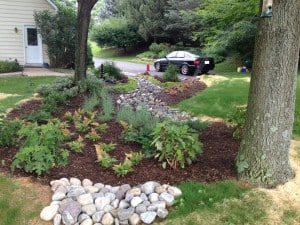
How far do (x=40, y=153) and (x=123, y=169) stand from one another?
100 centimetres

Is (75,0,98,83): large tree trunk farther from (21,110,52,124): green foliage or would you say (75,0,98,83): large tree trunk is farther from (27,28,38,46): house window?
(27,28,38,46): house window

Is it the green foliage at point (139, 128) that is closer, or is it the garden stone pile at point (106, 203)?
the garden stone pile at point (106, 203)

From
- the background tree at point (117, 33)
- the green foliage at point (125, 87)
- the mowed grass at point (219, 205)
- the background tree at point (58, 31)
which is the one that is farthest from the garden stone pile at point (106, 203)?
the background tree at point (117, 33)

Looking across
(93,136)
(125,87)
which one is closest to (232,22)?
(125,87)

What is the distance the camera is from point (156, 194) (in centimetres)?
385

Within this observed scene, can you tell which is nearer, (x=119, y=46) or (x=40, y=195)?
(x=40, y=195)

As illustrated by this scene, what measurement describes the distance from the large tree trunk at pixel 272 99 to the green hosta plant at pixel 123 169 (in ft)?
4.34

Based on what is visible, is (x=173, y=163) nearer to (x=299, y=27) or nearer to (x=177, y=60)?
(x=299, y=27)

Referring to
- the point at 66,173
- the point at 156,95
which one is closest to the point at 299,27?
the point at 66,173

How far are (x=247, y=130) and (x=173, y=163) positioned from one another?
0.99m

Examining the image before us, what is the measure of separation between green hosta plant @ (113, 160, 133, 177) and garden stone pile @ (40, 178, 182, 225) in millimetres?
271

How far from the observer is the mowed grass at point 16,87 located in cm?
901

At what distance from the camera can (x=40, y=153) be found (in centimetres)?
419

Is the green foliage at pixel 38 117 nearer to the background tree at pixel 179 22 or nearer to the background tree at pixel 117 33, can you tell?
the background tree at pixel 179 22
